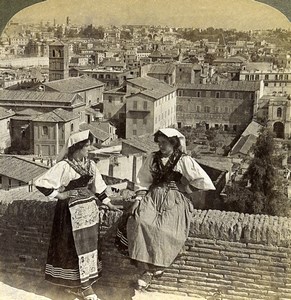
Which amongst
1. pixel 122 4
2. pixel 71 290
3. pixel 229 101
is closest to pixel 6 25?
pixel 122 4

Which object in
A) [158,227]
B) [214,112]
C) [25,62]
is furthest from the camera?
[25,62]

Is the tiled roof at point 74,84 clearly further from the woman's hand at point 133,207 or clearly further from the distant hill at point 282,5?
the distant hill at point 282,5

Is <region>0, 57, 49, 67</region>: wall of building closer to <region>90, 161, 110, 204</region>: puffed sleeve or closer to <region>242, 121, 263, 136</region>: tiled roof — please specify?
<region>90, 161, 110, 204</region>: puffed sleeve

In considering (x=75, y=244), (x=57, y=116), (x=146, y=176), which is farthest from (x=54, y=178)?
(x=57, y=116)

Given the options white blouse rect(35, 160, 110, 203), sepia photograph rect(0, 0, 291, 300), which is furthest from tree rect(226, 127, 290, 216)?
white blouse rect(35, 160, 110, 203)

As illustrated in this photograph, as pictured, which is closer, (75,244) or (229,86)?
(75,244)

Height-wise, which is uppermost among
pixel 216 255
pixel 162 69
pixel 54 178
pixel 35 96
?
pixel 162 69

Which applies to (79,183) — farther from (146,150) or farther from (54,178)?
(146,150)

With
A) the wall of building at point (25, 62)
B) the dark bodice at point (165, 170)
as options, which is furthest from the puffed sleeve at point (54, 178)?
the wall of building at point (25, 62)

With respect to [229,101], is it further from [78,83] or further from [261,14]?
[78,83]
